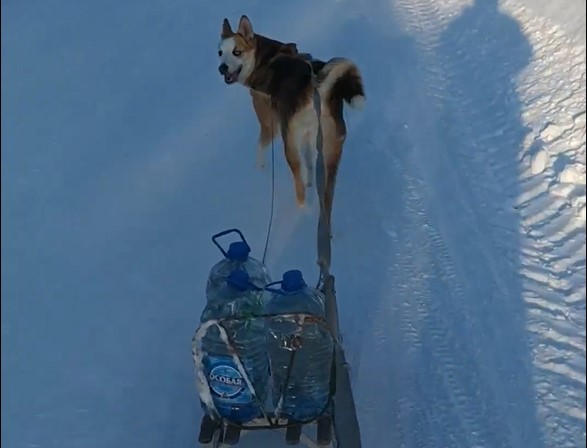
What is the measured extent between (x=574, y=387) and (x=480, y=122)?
173cm

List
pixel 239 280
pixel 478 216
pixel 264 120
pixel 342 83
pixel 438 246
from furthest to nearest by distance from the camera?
1. pixel 264 120
2. pixel 478 216
3. pixel 438 246
4. pixel 342 83
5. pixel 239 280

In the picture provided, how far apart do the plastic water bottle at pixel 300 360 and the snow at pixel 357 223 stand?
8.7 inches

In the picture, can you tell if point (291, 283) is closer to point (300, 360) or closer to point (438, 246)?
point (300, 360)

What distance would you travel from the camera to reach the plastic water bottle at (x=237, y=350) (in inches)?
79.4

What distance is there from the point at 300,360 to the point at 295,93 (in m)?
1.32

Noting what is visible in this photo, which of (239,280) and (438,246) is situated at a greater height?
(438,246)

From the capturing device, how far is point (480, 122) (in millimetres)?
3715

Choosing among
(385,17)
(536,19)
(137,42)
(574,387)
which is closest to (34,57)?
(137,42)

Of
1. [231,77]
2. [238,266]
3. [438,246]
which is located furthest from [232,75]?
[238,266]

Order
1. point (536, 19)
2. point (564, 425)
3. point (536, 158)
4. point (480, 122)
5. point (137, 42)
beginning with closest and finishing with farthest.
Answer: point (564, 425), point (536, 158), point (480, 122), point (536, 19), point (137, 42)

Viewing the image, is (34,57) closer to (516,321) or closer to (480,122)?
(480,122)

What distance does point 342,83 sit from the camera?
9.53 ft

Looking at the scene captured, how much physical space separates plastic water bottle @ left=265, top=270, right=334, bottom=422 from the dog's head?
1567 millimetres

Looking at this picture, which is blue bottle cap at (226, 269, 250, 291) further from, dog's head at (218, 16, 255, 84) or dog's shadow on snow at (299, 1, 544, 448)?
dog's head at (218, 16, 255, 84)
